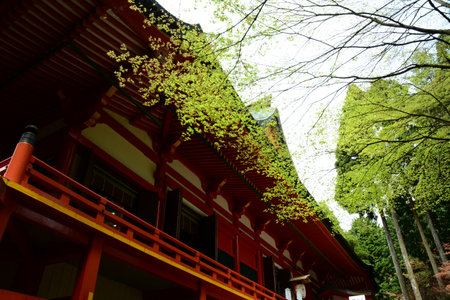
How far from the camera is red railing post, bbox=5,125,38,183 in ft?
12.0

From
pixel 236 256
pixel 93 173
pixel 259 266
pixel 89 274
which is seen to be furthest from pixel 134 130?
pixel 259 266

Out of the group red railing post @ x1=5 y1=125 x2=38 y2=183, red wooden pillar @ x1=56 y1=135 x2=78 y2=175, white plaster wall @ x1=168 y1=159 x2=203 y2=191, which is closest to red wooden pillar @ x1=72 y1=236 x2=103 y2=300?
red railing post @ x1=5 y1=125 x2=38 y2=183

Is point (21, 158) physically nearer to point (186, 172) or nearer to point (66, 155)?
point (66, 155)

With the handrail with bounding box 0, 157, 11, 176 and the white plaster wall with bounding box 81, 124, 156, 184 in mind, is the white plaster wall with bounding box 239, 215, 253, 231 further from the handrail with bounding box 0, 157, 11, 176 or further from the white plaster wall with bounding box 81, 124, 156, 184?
the handrail with bounding box 0, 157, 11, 176

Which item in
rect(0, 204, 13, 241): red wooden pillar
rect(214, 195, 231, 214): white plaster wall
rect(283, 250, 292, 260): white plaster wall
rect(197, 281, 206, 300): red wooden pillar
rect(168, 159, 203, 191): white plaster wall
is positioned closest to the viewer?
rect(0, 204, 13, 241): red wooden pillar

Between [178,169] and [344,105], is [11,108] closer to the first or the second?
[178,169]

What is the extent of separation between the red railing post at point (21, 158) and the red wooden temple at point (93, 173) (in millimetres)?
13

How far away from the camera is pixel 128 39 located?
539cm

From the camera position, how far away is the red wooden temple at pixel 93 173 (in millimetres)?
4336

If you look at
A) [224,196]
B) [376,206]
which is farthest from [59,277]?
[376,206]

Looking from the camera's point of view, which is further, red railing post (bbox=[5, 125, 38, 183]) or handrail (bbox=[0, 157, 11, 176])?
handrail (bbox=[0, 157, 11, 176])

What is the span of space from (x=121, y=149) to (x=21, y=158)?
3202mm

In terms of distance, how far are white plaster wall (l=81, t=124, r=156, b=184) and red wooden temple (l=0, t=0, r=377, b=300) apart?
0.03 m

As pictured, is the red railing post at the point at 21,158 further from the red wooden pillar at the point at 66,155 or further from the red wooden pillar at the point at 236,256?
the red wooden pillar at the point at 236,256
